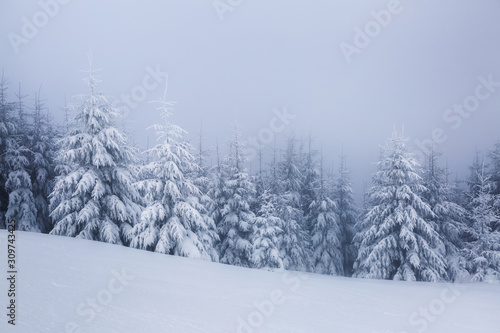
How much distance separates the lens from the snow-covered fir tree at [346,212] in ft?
84.4

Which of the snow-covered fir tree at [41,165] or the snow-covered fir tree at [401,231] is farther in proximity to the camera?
the snow-covered fir tree at [41,165]

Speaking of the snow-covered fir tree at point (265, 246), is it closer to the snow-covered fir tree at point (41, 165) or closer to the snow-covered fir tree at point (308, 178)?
the snow-covered fir tree at point (308, 178)

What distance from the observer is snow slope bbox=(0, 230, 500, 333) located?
344cm

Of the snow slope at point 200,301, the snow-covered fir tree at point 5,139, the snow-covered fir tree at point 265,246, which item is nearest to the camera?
the snow slope at point 200,301

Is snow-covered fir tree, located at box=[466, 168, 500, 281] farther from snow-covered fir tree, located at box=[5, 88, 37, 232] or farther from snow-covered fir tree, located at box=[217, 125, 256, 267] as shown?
snow-covered fir tree, located at box=[5, 88, 37, 232]

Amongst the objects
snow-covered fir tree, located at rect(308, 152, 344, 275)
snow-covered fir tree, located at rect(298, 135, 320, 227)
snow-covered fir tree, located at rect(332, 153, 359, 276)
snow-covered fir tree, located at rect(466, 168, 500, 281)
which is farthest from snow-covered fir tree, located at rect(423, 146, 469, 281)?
snow-covered fir tree, located at rect(298, 135, 320, 227)

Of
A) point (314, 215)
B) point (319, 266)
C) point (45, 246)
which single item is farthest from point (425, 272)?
point (45, 246)

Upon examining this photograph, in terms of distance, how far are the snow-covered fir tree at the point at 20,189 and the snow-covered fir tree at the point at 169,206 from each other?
1035cm

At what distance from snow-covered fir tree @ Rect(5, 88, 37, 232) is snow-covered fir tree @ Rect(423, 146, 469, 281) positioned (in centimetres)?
2657

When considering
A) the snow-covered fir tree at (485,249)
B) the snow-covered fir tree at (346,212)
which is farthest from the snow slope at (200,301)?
the snow-covered fir tree at (346,212)

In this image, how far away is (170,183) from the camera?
14383 millimetres

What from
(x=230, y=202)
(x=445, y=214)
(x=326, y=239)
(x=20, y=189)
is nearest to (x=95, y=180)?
(x=230, y=202)

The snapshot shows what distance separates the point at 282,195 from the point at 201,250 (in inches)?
400

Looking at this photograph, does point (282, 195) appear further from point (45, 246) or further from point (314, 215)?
point (45, 246)
